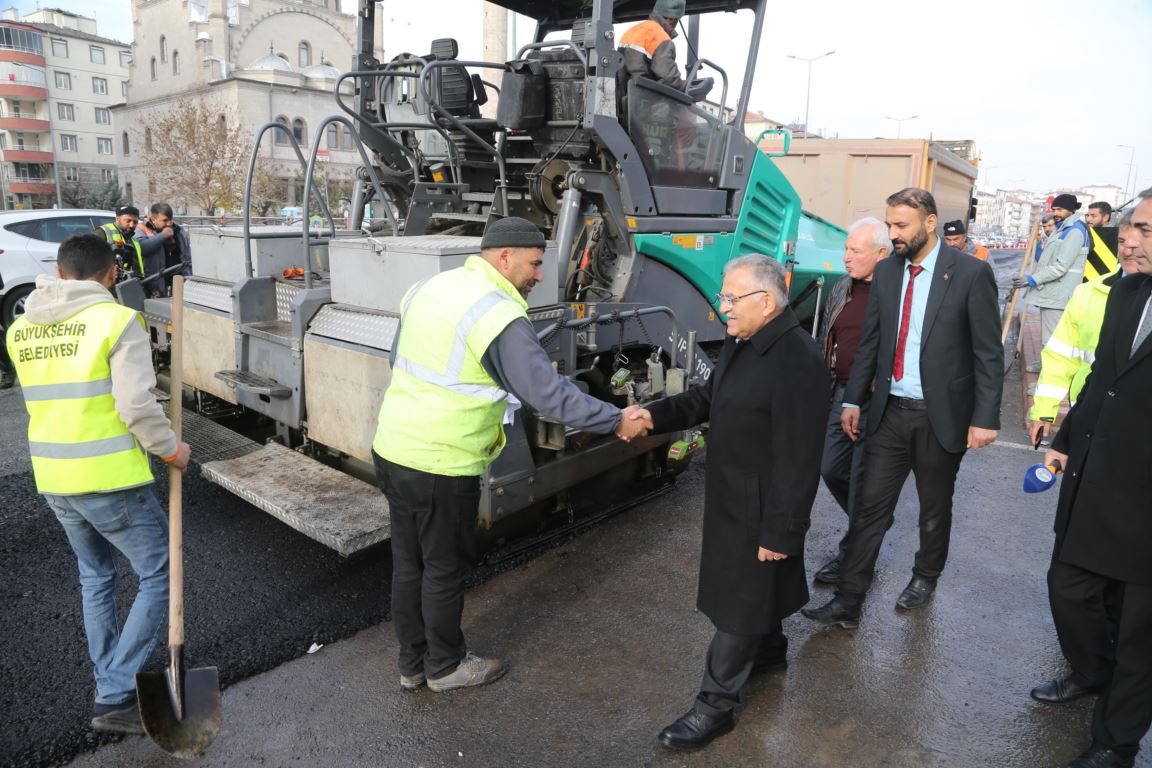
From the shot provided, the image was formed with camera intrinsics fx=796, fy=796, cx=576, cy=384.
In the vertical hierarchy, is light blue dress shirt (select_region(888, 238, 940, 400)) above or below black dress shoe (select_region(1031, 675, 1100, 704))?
above

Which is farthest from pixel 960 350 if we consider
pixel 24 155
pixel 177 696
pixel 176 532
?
pixel 24 155

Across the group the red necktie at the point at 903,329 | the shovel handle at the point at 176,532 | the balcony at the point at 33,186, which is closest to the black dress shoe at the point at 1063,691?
the red necktie at the point at 903,329

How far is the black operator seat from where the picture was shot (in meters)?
4.92

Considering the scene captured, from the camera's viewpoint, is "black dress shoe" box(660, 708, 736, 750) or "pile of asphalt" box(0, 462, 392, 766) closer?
"black dress shoe" box(660, 708, 736, 750)

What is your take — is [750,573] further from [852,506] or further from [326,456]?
[326,456]

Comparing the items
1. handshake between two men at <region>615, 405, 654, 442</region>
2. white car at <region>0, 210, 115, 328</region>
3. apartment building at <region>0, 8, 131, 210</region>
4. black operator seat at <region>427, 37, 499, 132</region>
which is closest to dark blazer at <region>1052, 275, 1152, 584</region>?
handshake between two men at <region>615, 405, 654, 442</region>

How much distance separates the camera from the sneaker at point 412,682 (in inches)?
118

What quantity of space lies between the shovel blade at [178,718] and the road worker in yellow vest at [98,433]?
0.18 meters

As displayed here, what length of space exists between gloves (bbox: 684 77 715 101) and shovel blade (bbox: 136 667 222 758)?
4084 millimetres

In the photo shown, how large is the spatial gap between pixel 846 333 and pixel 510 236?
2.07m

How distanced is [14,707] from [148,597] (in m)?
0.67

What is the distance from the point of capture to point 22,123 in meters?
56.2

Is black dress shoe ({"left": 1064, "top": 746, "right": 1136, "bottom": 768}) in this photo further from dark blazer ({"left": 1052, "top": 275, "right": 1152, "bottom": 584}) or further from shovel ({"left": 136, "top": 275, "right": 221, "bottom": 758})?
shovel ({"left": 136, "top": 275, "right": 221, "bottom": 758})

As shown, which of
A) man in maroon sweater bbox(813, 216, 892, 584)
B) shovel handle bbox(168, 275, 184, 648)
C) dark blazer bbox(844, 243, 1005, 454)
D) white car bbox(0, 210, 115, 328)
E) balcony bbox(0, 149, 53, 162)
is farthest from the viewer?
balcony bbox(0, 149, 53, 162)
